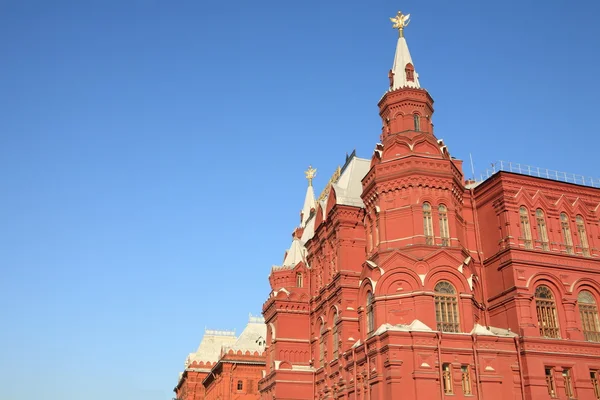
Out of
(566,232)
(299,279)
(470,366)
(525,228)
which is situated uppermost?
(299,279)

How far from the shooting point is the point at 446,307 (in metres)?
36.0

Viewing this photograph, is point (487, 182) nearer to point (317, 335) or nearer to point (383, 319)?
point (383, 319)

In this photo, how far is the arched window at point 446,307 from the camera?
3550 centimetres

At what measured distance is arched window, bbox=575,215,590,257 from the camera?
4028 centimetres

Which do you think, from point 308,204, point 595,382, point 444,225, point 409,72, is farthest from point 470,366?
point 308,204

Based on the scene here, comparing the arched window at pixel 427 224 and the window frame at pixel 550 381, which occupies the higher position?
the arched window at pixel 427 224

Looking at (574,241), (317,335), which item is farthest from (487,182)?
(317,335)

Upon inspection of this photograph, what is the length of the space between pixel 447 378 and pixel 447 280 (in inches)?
215

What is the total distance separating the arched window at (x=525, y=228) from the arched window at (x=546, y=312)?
259 cm

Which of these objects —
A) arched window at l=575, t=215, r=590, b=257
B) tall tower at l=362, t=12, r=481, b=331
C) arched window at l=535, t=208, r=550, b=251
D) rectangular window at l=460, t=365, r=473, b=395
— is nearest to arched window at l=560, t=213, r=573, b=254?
arched window at l=575, t=215, r=590, b=257

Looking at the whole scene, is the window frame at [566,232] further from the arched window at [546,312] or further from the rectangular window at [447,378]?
the rectangular window at [447,378]

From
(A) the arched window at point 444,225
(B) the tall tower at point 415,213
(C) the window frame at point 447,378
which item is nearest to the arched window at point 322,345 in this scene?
(B) the tall tower at point 415,213

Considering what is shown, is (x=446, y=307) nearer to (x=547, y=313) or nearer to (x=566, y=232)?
(x=547, y=313)

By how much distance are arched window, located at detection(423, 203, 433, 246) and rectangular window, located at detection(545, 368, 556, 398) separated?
9.38 m
